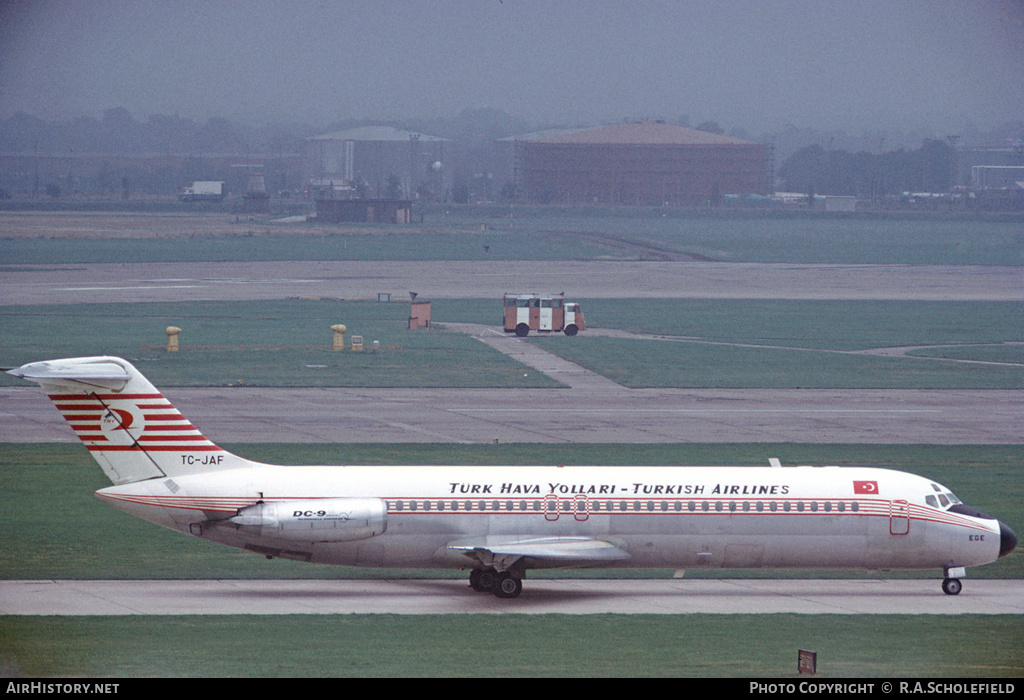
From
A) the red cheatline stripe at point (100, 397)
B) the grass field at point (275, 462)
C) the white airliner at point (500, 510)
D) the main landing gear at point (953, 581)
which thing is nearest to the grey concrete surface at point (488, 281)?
the grass field at point (275, 462)

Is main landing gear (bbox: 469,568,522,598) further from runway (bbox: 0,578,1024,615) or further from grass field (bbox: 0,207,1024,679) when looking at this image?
grass field (bbox: 0,207,1024,679)

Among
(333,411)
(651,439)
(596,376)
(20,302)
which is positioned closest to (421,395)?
(333,411)

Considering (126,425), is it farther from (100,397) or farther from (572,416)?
(572,416)

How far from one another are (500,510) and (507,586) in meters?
1.82

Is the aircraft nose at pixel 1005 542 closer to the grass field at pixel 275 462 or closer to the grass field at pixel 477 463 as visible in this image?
the grass field at pixel 275 462

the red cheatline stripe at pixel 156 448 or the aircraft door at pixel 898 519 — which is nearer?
the red cheatline stripe at pixel 156 448

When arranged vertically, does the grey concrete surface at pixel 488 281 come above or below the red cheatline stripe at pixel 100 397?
below

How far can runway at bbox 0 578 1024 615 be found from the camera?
30609 mm

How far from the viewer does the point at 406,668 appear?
82.2 feet

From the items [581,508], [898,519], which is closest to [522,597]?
[581,508]

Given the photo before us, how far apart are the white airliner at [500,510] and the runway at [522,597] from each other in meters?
0.84

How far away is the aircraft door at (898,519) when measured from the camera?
107 ft

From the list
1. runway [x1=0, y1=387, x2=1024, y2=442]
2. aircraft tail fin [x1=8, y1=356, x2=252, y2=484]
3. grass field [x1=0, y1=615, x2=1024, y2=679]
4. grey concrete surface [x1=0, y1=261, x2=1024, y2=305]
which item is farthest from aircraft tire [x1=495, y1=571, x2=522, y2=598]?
grey concrete surface [x1=0, y1=261, x2=1024, y2=305]

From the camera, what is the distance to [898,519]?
32.7 meters
